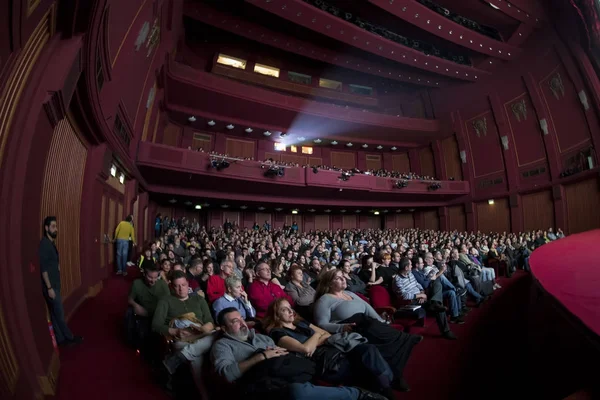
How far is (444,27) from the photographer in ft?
42.7

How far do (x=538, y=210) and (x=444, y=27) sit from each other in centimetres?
837

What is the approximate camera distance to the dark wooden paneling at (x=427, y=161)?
1772cm

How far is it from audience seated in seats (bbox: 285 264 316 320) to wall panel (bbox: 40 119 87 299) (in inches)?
103

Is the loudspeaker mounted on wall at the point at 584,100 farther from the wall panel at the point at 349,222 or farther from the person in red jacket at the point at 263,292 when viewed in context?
the person in red jacket at the point at 263,292

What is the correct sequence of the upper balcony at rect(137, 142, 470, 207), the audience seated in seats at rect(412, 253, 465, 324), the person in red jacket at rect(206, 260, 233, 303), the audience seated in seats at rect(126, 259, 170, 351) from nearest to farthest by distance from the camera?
the audience seated in seats at rect(126, 259, 170, 351), the person in red jacket at rect(206, 260, 233, 303), the audience seated in seats at rect(412, 253, 465, 324), the upper balcony at rect(137, 142, 470, 207)

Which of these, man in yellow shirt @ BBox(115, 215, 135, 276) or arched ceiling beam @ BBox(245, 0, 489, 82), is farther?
arched ceiling beam @ BBox(245, 0, 489, 82)

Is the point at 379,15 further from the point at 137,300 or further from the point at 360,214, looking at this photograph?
the point at 137,300

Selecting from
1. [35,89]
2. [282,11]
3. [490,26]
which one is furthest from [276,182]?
[490,26]

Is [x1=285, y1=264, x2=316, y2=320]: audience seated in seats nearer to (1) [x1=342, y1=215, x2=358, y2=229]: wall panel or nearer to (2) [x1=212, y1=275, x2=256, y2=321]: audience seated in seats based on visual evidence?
Answer: (2) [x1=212, y1=275, x2=256, y2=321]: audience seated in seats

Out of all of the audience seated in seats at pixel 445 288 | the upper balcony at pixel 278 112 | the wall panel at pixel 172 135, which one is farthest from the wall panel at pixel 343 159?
the audience seated in seats at pixel 445 288

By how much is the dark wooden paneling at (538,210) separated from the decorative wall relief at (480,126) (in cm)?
361

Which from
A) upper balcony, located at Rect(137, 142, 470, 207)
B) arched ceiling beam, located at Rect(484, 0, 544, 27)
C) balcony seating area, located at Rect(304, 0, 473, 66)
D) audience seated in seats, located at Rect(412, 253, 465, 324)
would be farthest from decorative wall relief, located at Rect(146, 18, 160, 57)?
arched ceiling beam, located at Rect(484, 0, 544, 27)

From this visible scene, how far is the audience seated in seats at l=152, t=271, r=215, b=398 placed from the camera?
212 centimetres

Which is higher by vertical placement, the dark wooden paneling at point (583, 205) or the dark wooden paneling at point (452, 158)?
the dark wooden paneling at point (452, 158)
